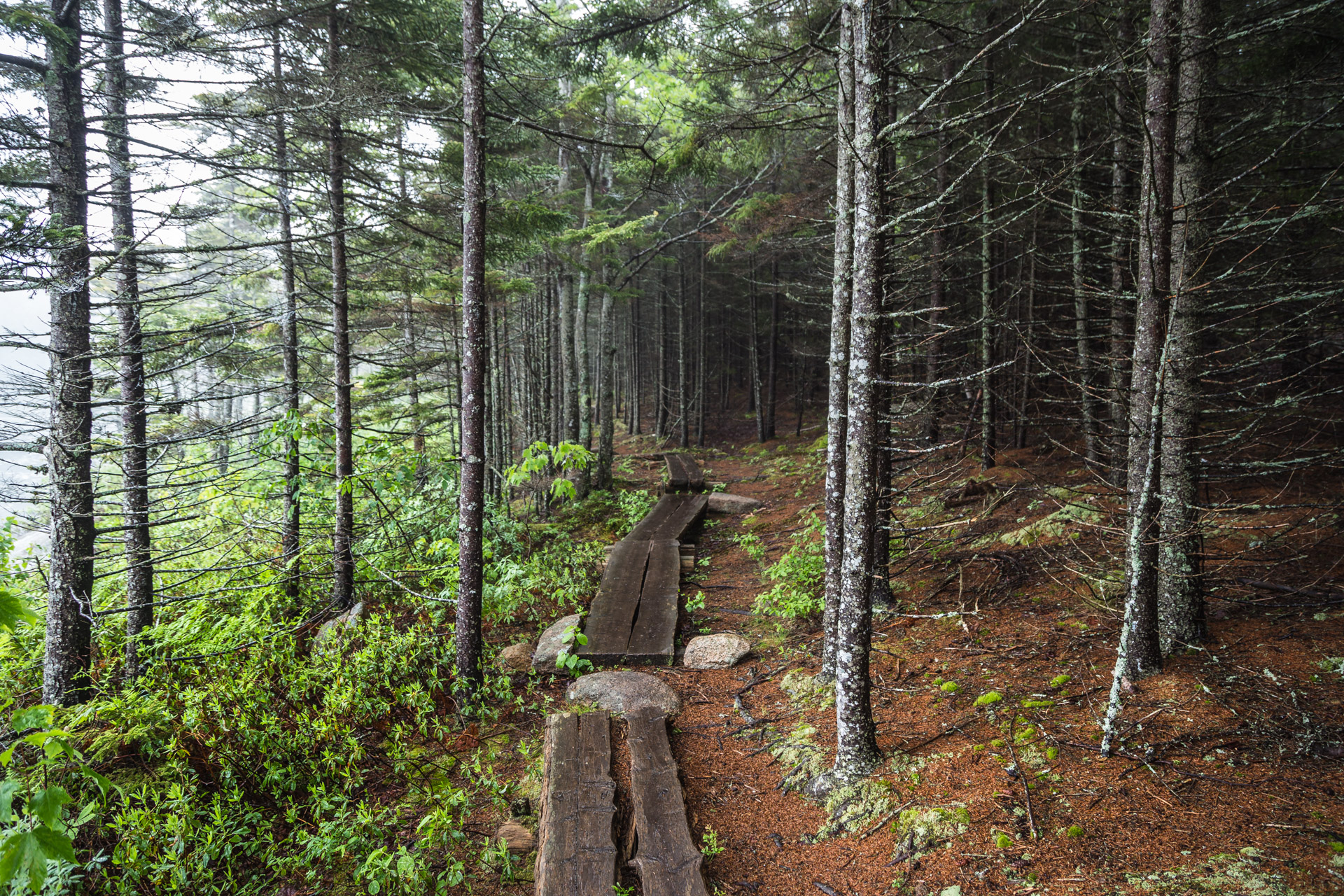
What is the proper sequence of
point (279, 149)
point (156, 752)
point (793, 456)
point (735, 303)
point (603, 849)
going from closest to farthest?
point (603, 849)
point (156, 752)
point (279, 149)
point (793, 456)
point (735, 303)

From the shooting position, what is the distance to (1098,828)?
3.41 metres

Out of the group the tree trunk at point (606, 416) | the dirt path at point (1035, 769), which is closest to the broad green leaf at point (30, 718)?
the dirt path at point (1035, 769)

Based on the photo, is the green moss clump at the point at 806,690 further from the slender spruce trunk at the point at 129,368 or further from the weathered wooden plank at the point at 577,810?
the slender spruce trunk at the point at 129,368

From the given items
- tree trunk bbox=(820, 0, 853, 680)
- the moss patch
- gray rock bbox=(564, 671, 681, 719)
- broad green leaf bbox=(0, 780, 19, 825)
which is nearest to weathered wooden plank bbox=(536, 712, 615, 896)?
gray rock bbox=(564, 671, 681, 719)

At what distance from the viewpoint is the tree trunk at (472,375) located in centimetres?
575

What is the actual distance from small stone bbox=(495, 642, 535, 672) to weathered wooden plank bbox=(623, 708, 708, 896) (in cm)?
207

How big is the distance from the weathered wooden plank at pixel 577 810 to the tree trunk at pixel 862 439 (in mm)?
1808

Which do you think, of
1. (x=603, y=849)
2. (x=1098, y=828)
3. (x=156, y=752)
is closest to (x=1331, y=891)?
(x=1098, y=828)

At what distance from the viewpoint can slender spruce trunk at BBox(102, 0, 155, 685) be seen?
5961mm

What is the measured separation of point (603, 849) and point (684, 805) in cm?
71

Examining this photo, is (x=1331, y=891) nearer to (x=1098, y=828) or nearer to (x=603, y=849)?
(x=1098, y=828)

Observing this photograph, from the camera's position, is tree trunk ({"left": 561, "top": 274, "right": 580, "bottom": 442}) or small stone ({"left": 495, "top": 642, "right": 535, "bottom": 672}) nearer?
small stone ({"left": 495, "top": 642, "right": 535, "bottom": 672})

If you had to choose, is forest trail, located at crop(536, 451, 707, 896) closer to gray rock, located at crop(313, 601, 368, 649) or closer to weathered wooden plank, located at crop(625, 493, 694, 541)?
gray rock, located at crop(313, 601, 368, 649)

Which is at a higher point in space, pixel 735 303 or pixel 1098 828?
pixel 735 303
